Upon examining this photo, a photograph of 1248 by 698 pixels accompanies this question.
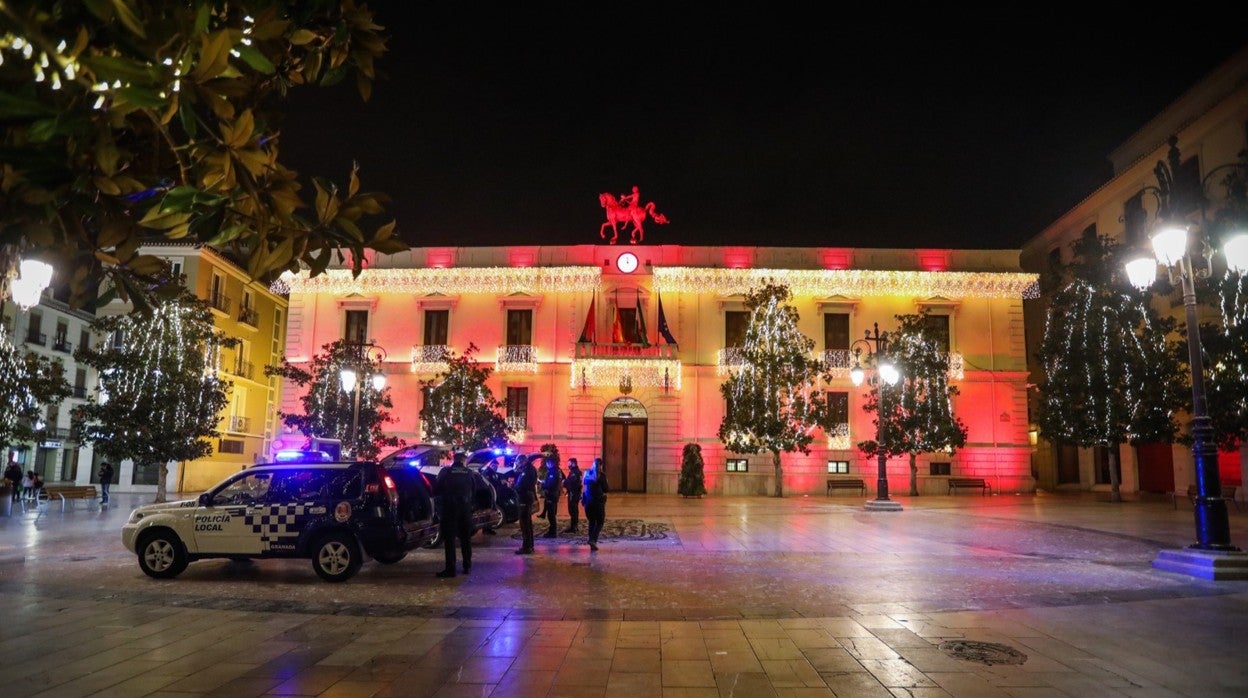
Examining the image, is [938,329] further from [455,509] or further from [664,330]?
[455,509]

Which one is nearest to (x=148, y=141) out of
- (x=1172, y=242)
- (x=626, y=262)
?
(x=1172, y=242)

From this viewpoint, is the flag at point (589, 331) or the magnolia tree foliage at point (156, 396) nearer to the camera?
the magnolia tree foliage at point (156, 396)

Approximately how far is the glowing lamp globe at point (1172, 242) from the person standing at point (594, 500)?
29.3 ft

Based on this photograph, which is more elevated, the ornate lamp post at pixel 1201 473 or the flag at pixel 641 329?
the flag at pixel 641 329

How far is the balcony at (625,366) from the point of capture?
33500mm

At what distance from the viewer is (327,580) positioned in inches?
391

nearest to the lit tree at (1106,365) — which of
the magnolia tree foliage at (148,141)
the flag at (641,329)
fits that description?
the flag at (641,329)

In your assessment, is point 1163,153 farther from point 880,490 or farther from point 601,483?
point 601,483

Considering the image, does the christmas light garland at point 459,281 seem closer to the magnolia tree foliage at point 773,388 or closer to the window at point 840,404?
the magnolia tree foliage at point 773,388

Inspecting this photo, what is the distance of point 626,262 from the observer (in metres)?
34.9

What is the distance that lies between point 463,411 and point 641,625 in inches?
906

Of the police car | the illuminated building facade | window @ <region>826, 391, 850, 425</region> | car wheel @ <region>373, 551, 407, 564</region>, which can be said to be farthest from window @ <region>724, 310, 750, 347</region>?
the police car

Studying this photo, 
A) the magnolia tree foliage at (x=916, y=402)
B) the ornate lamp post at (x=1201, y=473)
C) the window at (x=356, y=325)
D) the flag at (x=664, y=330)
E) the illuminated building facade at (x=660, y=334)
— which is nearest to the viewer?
the ornate lamp post at (x=1201, y=473)

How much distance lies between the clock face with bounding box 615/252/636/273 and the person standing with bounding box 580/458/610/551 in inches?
843
